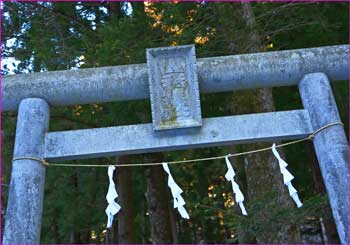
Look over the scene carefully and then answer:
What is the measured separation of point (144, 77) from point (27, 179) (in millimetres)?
1161

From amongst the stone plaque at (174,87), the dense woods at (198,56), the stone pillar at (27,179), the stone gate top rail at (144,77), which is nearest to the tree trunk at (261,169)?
the dense woods at (198,56)

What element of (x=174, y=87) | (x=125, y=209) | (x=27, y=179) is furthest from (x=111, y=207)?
(x=125, y=209)

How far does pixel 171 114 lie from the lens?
3.17m

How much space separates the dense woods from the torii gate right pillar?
4.19 ft

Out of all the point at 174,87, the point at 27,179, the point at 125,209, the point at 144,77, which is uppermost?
the point at 144,77

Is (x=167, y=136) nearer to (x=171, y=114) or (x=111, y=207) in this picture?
(x=171, y=114)

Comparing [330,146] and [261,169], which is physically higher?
[261,169]

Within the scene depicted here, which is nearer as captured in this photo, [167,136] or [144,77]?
[167,136]

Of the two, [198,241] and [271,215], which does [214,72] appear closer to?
[271,215]

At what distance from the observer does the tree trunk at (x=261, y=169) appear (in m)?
4.82

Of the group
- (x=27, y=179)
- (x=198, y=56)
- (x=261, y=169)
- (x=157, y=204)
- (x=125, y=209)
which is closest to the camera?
(x=27, y=179)

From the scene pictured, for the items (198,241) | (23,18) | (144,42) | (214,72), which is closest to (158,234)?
(144,42)

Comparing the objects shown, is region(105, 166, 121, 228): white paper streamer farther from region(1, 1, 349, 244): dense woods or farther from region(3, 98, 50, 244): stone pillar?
region(1, 1, 349, 244): dense woods

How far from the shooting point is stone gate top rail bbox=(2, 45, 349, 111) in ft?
10.7
